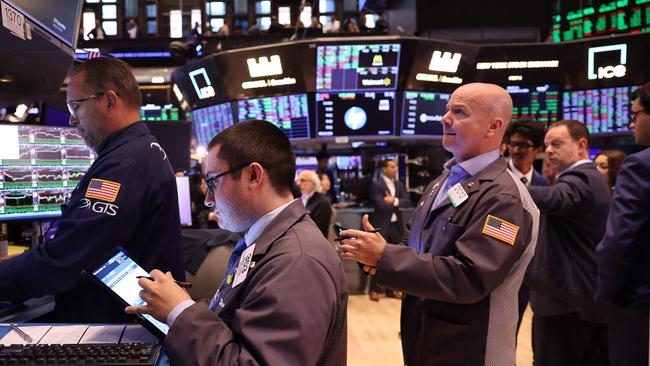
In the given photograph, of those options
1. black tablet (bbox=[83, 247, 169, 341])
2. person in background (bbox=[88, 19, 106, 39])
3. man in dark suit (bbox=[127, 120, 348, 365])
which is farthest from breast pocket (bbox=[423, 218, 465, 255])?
person in background (bbox=[88, 19, 106, 39])

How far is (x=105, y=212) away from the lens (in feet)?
5.99

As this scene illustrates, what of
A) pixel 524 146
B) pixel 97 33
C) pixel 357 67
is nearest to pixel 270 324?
pixel 524 146

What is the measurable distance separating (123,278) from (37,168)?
1.26 metres

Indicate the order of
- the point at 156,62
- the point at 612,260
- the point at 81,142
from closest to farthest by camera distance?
the point at 612,260, the point at 81,142, the point at 156,62

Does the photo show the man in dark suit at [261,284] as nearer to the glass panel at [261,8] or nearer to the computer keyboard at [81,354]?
the computer keyboard at [81,354]

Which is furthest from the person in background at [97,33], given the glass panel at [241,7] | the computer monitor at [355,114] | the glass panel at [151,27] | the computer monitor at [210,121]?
the computer monitor at [355,114]

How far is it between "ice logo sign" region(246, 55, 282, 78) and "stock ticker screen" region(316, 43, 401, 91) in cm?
45

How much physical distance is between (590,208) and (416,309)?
142 cm

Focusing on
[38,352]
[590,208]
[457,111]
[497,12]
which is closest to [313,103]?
[590,208]

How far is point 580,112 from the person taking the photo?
7098 mm

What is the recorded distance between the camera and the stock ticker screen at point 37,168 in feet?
7.84

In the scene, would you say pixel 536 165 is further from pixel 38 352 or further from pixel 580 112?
pixel 38 352

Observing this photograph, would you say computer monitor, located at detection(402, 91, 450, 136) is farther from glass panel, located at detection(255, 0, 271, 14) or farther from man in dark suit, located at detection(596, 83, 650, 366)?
glass panel, located at detection(255, 0, 271, 14)

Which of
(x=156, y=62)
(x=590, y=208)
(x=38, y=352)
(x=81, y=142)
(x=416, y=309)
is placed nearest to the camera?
(x=38, y=352)
